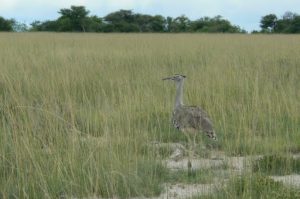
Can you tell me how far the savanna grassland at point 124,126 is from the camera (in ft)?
14.4

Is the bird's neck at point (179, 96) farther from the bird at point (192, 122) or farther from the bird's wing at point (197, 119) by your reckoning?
the bird's wing at point (197, 119)

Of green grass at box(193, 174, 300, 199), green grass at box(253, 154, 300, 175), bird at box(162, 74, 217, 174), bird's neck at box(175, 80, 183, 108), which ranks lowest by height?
green grass at box(253, 154, 300, 175)

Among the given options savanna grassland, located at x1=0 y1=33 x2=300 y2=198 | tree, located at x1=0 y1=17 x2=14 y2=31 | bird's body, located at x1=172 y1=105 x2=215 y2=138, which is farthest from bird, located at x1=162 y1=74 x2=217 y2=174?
tree, located at x1=0 y1=17 x2=14 y2=31

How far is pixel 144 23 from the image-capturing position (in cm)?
4956

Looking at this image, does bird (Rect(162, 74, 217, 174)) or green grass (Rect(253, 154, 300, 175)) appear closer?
green grass (Rect(253, 154, 300, 175))

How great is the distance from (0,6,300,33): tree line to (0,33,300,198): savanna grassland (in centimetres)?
3226

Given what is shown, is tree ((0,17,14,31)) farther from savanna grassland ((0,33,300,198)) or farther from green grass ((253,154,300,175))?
green grass ((253,154,300,175))

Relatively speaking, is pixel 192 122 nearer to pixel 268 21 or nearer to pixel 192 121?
pixel 192 121

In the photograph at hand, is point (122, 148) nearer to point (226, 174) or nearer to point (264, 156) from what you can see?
point (226, 174)

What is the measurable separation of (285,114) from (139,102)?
5.86ft

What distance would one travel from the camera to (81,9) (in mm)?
48250

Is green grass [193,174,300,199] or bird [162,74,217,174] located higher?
bird [162,74,217,174]

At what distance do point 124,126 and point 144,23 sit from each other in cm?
4377

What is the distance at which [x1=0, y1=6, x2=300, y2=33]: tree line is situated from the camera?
44.0 meters
